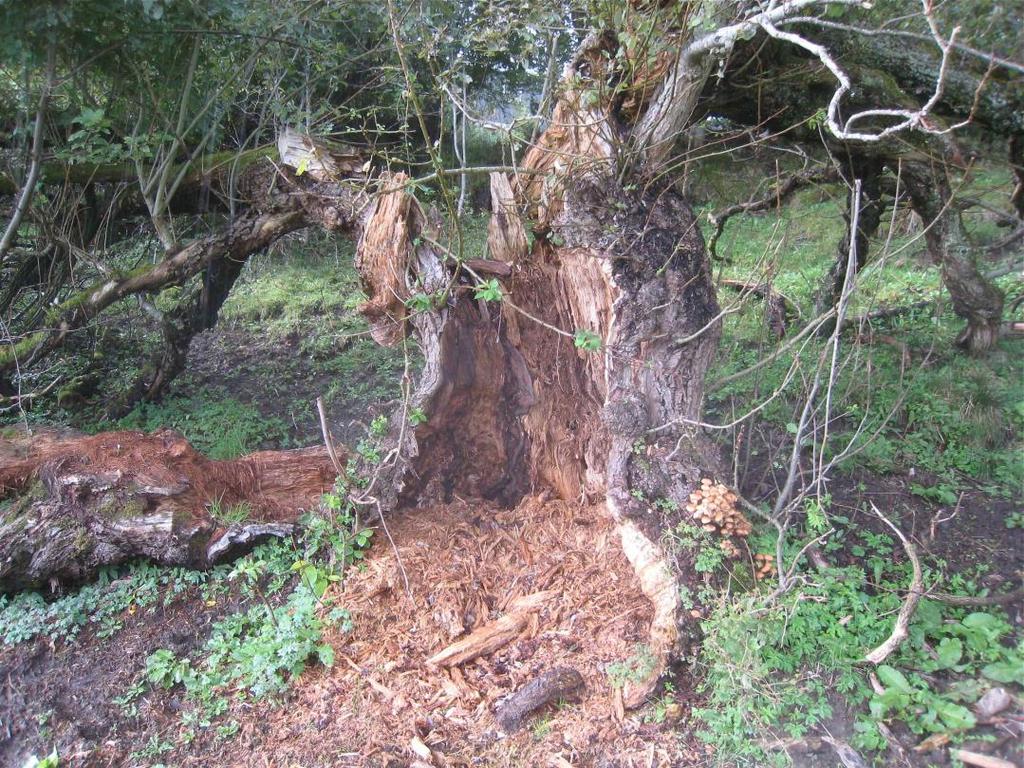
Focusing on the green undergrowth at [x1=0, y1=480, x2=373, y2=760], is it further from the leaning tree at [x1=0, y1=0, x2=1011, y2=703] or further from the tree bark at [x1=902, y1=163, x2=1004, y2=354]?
the tree bark at [x1=902, y1=163, x2=1004, y2=354]

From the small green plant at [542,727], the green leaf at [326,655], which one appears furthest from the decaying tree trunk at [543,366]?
the green leaf at [326,655]

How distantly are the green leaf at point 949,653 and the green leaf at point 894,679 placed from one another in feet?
0.61

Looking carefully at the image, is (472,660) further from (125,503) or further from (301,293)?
(301,293)

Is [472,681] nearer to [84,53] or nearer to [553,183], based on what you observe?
[553,183]

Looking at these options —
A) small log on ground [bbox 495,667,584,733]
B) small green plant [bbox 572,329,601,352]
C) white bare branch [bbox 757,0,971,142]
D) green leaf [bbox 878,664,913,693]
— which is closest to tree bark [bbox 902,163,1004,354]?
white bare branch [bbox 757,0,971,142]

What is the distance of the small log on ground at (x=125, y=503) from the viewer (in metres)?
3.63

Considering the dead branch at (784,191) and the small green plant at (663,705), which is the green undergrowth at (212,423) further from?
the dead branch at (784,191)

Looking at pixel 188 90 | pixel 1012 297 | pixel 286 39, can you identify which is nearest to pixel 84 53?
pixel 188 90

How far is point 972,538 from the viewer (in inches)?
140

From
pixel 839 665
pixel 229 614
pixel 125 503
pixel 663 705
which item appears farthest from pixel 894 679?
pixel 125 503

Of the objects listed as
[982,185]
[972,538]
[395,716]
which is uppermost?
[982,185]

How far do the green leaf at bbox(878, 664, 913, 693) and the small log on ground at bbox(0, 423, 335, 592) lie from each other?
2881 millimetres

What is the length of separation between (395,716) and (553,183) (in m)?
2.61

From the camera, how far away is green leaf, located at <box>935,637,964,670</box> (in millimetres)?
2791
